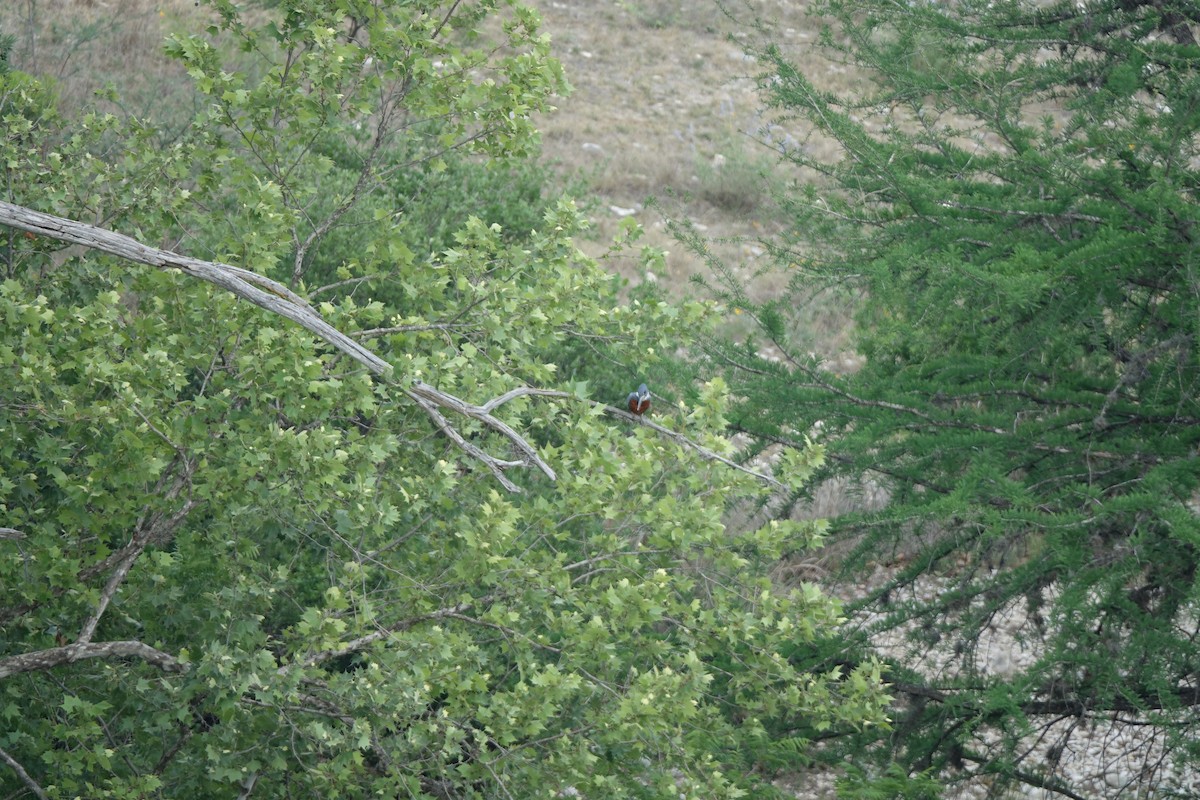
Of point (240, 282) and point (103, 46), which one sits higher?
point (240, 282)

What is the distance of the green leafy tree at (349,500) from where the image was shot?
3.98m

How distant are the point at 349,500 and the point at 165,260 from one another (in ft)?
3.65

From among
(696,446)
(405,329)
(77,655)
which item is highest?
(405,329)

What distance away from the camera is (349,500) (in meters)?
4.10

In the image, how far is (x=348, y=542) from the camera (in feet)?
13.3

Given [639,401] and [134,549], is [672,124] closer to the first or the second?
[639,401]

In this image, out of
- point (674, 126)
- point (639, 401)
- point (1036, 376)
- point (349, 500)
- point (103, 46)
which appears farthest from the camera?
point (674, 126)

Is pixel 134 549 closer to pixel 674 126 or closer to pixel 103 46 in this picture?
pixel 103 46

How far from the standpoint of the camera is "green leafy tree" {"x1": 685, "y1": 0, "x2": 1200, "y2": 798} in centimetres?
461

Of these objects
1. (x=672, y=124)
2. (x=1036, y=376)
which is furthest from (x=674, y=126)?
(x=1036, y=376)

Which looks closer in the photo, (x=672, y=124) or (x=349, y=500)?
(x=349, y=500)

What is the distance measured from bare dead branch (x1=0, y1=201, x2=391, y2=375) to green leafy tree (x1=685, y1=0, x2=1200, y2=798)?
6.99ft

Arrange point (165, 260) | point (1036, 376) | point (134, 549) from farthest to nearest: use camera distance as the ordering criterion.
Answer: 1. point (1036, 376)
2. point (134, 549)
3. point (165, 260)

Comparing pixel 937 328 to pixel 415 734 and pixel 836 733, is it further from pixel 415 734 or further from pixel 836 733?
pixel 415 734
